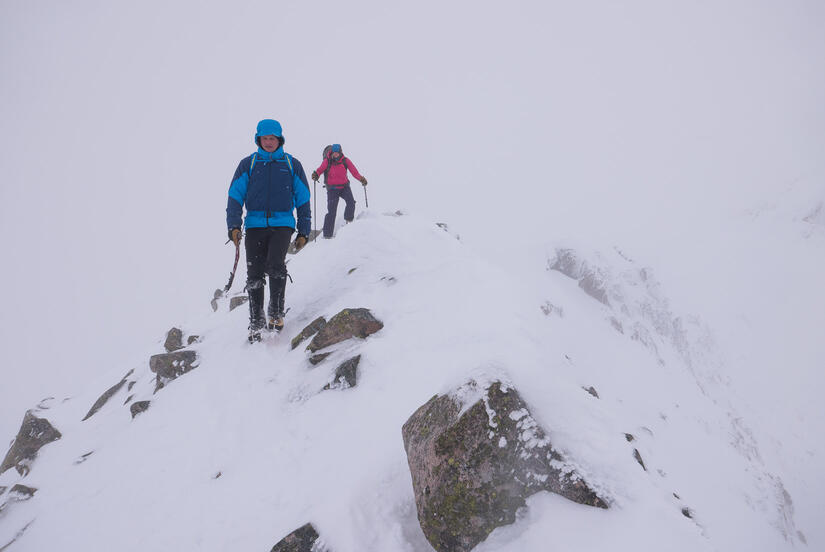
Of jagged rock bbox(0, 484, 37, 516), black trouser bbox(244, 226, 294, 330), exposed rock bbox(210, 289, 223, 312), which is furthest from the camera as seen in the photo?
exposed rock bbox(210, 289, 223, 312)

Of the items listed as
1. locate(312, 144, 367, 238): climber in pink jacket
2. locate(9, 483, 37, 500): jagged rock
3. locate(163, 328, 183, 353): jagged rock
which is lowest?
locate(9, 483, 37, 500): jagged rock

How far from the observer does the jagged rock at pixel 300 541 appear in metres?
3.32

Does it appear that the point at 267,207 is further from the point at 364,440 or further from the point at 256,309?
the point at 364,440

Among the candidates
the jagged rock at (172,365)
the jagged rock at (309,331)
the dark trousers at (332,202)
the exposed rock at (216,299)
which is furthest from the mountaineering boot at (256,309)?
the exposed rock at (216,299)

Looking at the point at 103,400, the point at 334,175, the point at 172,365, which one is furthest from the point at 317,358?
the point at 334,175

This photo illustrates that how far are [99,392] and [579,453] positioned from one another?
13.5m

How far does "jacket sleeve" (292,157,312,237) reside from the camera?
23.7 feet

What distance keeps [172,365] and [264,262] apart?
3.48m

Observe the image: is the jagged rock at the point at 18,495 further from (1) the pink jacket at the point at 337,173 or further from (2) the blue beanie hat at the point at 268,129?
(1) the pink jacket at the point at 337,173

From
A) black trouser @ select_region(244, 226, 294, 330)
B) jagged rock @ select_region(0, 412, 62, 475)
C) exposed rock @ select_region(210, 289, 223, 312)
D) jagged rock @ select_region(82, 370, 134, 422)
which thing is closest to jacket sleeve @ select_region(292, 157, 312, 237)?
black trouser @ select_region(244, 226, 294, 330)

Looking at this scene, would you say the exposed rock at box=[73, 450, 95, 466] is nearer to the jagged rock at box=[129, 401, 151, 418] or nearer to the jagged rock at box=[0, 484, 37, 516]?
the jagged rock at box=[0, 484, 37, 516]

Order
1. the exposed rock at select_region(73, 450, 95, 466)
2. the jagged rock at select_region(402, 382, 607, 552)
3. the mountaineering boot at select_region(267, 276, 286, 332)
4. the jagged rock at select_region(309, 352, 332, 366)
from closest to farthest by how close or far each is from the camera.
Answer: the jagged rock at select_region(402, 382, 607, 552)
the jagged rock at select_region(309, 352, 332, 366)
the exposed rock at select_region(73, 450, 95, 466)
the mountaineering boot at select_region(267, 276, 286, 332)

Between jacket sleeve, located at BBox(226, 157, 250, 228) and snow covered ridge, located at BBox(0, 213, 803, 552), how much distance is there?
8.08ft

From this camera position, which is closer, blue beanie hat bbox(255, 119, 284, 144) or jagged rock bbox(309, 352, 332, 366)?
jagged rock bbox(309, 352, 332, 366)
